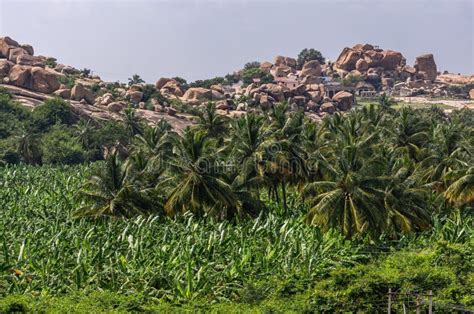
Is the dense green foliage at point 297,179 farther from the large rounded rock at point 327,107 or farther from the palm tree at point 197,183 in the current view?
the large rounded rock at point 327,107

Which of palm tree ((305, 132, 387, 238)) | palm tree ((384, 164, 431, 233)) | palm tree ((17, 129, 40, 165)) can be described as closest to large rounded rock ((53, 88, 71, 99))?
palm tree ((17, 129, 40, 165))

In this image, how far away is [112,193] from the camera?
47938mm

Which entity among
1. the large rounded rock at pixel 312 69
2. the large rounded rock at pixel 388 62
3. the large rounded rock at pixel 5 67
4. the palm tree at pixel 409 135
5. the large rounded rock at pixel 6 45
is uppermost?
the large rounded rock at pixel 388 62

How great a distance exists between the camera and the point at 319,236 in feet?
139

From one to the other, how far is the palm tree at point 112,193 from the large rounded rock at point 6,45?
94.3m

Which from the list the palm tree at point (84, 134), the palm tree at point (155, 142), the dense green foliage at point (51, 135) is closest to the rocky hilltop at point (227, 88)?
the dense green foliage at point (51, 135)

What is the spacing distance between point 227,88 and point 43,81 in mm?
60421

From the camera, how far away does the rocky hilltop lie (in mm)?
121000

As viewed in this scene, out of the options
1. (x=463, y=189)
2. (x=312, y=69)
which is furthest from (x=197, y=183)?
(x=312, y=69)

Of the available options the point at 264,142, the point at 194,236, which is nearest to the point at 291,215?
the point at 264,142

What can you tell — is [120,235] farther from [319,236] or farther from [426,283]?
[426,283]

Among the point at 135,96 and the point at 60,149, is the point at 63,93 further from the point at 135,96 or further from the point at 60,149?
the point at 60,149

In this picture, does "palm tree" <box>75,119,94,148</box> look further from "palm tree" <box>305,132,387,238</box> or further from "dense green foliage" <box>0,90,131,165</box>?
"palm tree" <box>305,132,387,238</box>

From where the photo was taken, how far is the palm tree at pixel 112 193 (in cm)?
4753
